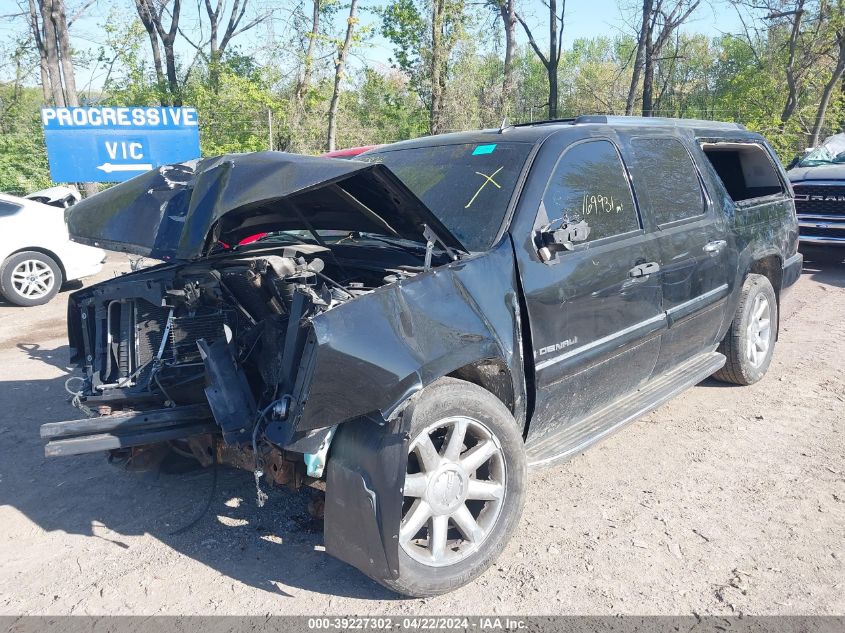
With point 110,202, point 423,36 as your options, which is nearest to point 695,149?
point 110,202

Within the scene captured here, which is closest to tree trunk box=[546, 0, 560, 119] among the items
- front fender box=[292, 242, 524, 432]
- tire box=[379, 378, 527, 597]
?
front fender box=[292, 242, 524, 432]

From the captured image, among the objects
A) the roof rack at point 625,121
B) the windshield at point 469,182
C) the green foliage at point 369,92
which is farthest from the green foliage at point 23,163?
the roof rack at point 625,121

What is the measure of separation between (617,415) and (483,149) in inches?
65.5

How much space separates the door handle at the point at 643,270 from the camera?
3663 millimetres

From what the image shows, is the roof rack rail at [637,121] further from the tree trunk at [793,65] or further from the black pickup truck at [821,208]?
Result: the tree trunk at [793,65]

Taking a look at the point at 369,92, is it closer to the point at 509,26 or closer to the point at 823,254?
the point at 509,26

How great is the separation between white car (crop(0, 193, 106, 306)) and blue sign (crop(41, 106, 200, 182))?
358cm

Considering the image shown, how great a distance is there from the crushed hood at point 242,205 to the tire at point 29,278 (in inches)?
235

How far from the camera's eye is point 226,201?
8.65 ft

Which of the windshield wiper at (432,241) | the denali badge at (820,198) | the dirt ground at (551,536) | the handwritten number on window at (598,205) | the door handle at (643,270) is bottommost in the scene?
the dirt ground at (551,536)

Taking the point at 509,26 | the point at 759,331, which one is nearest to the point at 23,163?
the point at 509,26

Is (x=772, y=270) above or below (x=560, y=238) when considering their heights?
below

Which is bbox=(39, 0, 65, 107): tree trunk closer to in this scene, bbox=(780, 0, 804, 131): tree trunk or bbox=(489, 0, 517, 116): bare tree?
bbox=(489, 0, 517, 116): bare tree

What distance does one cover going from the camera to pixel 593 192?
3.59 meters
